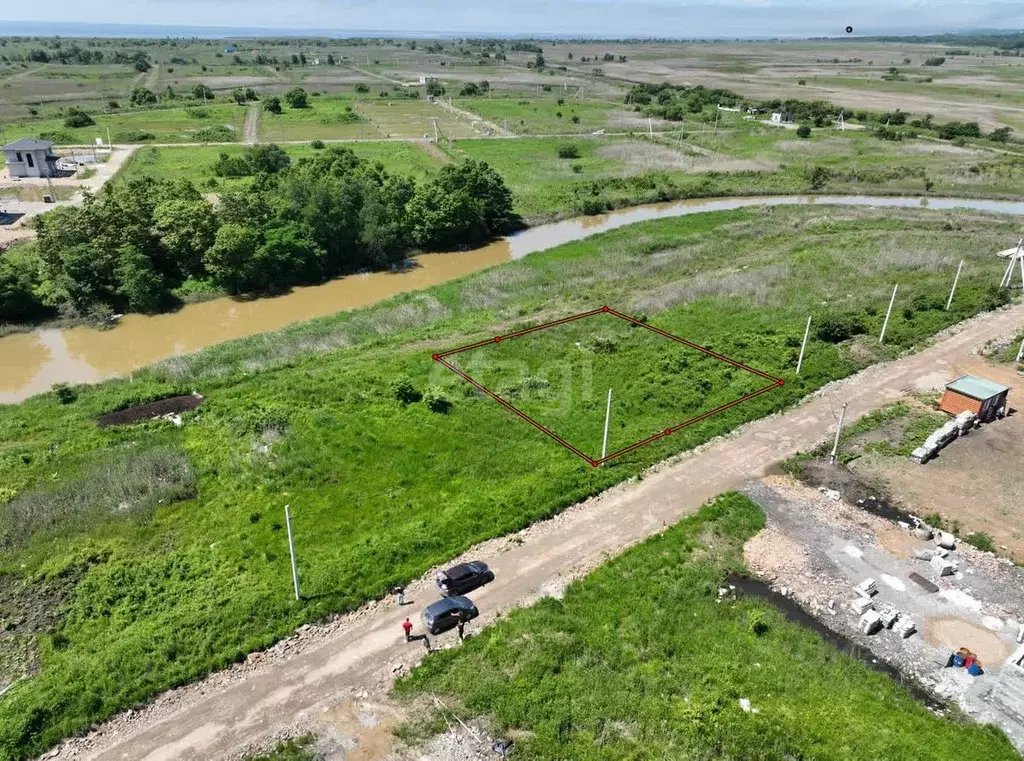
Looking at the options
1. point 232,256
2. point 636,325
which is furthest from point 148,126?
point 636,325

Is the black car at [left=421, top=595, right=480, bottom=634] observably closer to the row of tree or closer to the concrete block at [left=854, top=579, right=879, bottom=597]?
the concrete block at [left=854, top=579, right=879, bottom=597]

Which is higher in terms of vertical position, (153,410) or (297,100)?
(297,100)

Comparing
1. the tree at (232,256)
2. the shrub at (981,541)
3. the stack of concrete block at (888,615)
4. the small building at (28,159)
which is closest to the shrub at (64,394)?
the tree at (232,256)

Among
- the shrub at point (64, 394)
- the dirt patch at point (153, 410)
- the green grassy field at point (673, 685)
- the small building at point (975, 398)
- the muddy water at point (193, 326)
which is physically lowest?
the muddy water at point (193, 326)

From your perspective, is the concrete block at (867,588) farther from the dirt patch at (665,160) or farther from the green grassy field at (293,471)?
the dirt patch at (665,160)

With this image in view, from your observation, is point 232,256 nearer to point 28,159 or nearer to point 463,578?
point 463,578

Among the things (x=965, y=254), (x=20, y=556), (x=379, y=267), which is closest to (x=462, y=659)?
(x=20, y=556)

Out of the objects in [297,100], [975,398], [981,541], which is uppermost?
[297,100]
